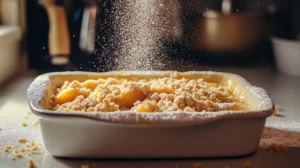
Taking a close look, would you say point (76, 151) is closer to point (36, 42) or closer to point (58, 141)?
point (58, 141)

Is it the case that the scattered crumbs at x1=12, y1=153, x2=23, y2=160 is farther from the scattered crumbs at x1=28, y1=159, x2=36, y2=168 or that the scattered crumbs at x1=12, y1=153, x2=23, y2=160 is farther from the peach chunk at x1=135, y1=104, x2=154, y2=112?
the peach chunk at x1=135, y1=104, x2=154, y2=112

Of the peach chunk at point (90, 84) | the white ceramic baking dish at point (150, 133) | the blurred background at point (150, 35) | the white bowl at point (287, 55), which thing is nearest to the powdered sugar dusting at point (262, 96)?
the white ceramic baking dish at point (150, 133)

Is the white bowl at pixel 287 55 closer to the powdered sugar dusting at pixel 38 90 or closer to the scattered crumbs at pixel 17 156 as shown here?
the powdered sugar dusting at pixel 38 90

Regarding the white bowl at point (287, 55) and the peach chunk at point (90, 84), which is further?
the white bowl at point (287, 55)

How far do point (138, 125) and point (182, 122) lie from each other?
2.6 inches

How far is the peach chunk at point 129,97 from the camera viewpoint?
0.82 metres

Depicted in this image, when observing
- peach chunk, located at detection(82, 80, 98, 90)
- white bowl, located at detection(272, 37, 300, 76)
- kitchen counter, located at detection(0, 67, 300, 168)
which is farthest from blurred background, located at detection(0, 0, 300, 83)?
peach chunk, located at detection(82, 80, 98, 90)

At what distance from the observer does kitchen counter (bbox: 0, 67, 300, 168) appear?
73cm

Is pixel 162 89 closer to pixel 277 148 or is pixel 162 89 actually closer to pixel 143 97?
pixel 143 97

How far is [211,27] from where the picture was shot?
1.62 meters

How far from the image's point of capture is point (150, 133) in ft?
2.29

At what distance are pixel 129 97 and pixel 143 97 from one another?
0.03 meters

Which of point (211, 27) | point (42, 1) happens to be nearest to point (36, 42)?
point (42, 1)

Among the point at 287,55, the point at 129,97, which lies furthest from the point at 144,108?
the point at 287,55
